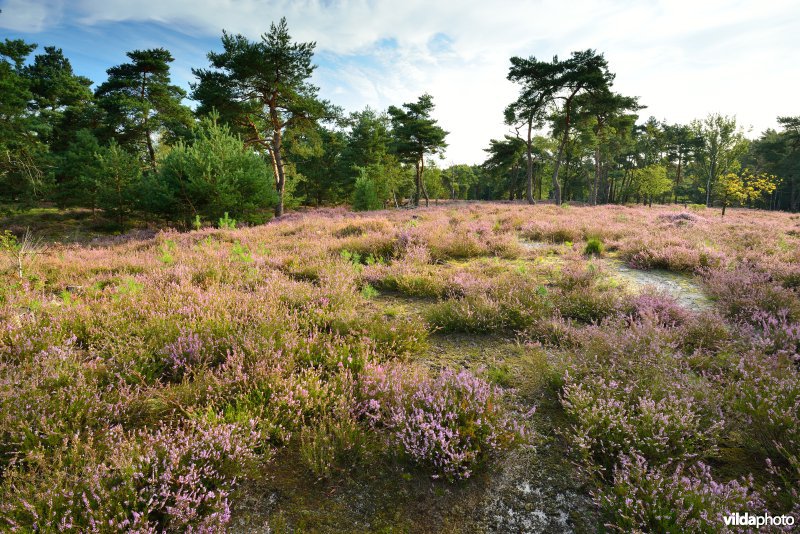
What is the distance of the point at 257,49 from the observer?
1922cm

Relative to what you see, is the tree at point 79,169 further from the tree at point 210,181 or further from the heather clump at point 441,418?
the heather clump at point 441,418

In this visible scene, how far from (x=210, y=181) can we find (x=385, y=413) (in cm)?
1571

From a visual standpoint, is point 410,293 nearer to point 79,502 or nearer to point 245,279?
point 245,279

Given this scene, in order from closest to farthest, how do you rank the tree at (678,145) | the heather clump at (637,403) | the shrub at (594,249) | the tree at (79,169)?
1. the heather clump at (637,403)
2. the shrub at (594,249)
3. the tree at (79,169)
4. the tree at (678,145)

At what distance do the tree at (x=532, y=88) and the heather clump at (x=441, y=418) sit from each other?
35639 mm

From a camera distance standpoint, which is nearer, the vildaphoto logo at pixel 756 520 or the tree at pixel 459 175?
the vildaphoto logo at pixel 756 520

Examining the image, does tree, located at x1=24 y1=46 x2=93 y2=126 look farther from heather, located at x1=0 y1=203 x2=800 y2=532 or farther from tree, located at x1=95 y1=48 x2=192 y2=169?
heather, located at x1=0 y1=203 x2=800 y2=532

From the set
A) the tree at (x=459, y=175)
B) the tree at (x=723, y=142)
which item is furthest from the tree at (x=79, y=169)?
the tree at (x=459, y=175)

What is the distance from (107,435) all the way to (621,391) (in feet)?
12.0

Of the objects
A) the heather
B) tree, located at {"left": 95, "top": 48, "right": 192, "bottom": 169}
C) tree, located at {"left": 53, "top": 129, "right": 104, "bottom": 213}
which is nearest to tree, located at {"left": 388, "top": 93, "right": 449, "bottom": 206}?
tree, located at {"left": 95, "top": 48, "right": 192, "bottom": 169}

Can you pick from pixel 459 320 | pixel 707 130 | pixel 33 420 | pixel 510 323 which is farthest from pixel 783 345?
pixel 707 130

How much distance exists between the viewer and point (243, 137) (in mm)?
23094

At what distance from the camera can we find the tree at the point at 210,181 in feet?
48.3

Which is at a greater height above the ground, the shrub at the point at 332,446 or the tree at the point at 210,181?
the tree at the point at 210,181
